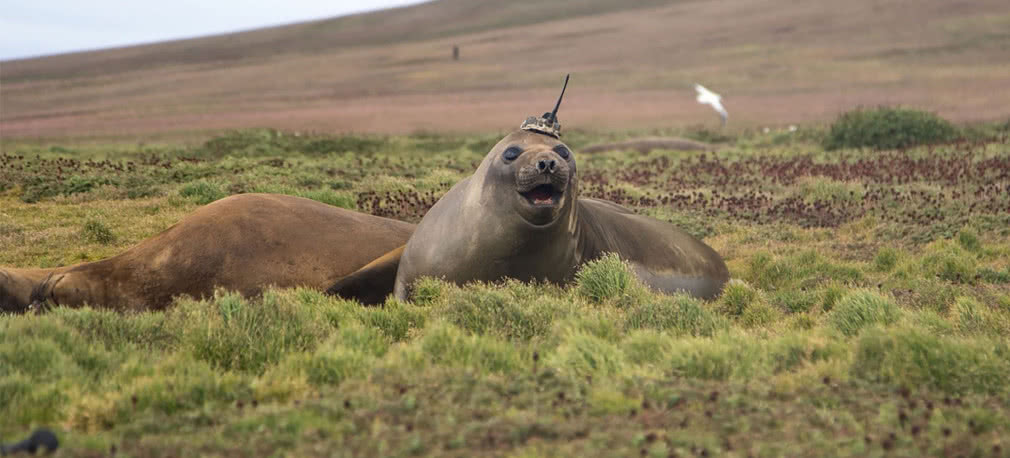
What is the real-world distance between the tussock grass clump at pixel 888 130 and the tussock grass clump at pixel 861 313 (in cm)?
1919

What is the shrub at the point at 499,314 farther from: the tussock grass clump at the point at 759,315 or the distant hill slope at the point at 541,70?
the distant hill slope at the point at 541,70

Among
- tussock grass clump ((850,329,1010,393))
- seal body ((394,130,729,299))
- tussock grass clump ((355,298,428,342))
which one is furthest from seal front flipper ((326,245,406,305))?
tussock grass clump ((850,329,1010,393))

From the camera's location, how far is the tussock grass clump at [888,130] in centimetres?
2606

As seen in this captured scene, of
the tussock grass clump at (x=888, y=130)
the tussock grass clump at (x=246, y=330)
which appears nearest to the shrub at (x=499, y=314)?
the tussock grass clump at (x=246, y=330)

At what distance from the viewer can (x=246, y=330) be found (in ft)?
20.7

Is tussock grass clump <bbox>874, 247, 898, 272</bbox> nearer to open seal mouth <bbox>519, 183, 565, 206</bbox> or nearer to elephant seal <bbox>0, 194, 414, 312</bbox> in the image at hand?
open seal mouth <bbox>519, 183, 565, 206</bbox>

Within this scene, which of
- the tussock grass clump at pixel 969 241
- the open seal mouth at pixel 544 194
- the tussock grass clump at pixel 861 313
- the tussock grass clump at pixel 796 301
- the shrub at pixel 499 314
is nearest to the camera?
the shrub at pixel 499 314

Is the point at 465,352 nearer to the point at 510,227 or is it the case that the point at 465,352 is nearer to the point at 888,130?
the point at 510,227

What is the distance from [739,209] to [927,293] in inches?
270

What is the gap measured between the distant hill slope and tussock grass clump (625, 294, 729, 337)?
3343cm

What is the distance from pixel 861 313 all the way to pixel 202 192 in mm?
10125

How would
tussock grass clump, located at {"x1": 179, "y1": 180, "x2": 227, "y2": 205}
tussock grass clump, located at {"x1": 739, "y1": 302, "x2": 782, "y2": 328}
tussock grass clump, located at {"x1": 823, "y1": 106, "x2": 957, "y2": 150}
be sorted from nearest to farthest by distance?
tussock grass clump, located at {"x1": 739, "y1": 302, "x2": 782, "y2": 328}, tussock grass clump, located at {"x1": 179, "y1": 180, "x2": 227, "y2": 205}, tussock grass clump, located at {"x1": 823, "y1": 106, "x2": 957, "y2": 150}

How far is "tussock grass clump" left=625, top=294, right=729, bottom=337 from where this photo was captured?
7.08 meters

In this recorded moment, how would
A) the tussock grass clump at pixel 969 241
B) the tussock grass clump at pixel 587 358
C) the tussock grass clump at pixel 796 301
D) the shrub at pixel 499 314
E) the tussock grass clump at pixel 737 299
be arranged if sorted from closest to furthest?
the tussock grass clump at pixel 587 358, the shrub at pixel 499 314, the tussock grass clump at pixel 737 299, the tussock grass clump at pixel 796 301, the tussock grass clump at pixel 969 241
